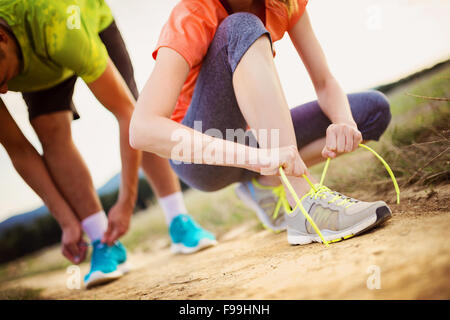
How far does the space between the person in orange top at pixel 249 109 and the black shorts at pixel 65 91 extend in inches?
19.2

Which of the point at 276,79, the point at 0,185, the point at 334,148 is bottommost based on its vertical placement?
the point at 0,185

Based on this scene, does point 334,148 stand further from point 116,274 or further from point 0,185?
point 0,185

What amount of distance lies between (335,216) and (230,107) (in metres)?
0.42

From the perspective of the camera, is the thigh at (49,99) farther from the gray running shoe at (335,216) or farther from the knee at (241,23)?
the gray running shoe at (335,216)

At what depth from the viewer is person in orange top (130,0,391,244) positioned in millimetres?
705

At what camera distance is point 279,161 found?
26.2 inches

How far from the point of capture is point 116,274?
1303 millimetres

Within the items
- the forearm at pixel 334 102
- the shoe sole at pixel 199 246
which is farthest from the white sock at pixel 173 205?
the forearm at pixel 334 102

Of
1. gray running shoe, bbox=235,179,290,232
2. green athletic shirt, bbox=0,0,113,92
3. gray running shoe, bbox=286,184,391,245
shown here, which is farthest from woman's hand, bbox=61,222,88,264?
gray running shoe, bbox=286,184,391,245

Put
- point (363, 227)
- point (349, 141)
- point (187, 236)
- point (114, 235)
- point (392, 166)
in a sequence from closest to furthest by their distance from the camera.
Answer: point (363, 227)
point (349, 141)
point (392, 166)
point (114, 235)
point (187, 236)

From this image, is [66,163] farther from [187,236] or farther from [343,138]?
[343,138]

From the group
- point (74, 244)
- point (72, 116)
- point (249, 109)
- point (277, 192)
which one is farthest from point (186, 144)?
point (72, 116)

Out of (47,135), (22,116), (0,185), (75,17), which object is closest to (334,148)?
(75,17)

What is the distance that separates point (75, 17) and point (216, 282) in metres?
0.86
